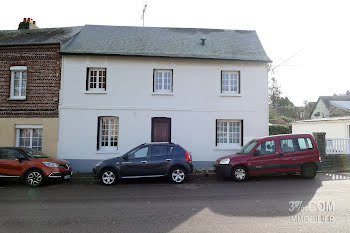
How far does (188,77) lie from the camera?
45.9 ft

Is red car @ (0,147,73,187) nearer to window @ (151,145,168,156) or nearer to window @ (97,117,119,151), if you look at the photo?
window @ (97,117,119,151)

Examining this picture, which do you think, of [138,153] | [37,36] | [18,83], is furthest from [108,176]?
[37,36]

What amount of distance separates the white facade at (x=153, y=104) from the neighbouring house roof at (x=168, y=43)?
0.37 m

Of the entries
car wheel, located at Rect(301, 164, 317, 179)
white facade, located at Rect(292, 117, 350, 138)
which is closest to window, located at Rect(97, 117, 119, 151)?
car wheel, located at Rect(301, 164, 317, 179)

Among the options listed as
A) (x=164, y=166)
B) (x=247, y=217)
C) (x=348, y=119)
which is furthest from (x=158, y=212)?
(x=348, y=119)

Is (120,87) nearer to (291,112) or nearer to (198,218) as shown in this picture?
(198,218)

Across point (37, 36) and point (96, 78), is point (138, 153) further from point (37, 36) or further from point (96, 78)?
point (37, 36)

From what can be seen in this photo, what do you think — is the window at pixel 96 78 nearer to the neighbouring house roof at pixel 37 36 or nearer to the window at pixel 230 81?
the neighbouring house roof at pixel 37 36

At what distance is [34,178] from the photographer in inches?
403

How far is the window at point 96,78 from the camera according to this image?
549 inches

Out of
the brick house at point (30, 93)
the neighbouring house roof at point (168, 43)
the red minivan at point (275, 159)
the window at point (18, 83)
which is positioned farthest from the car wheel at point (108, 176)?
the window at point (18, 83)

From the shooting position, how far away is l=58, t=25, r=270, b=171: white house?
13.6 meters

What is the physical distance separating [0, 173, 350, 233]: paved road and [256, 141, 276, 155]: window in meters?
1.22

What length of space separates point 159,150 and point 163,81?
4694 millimetres
